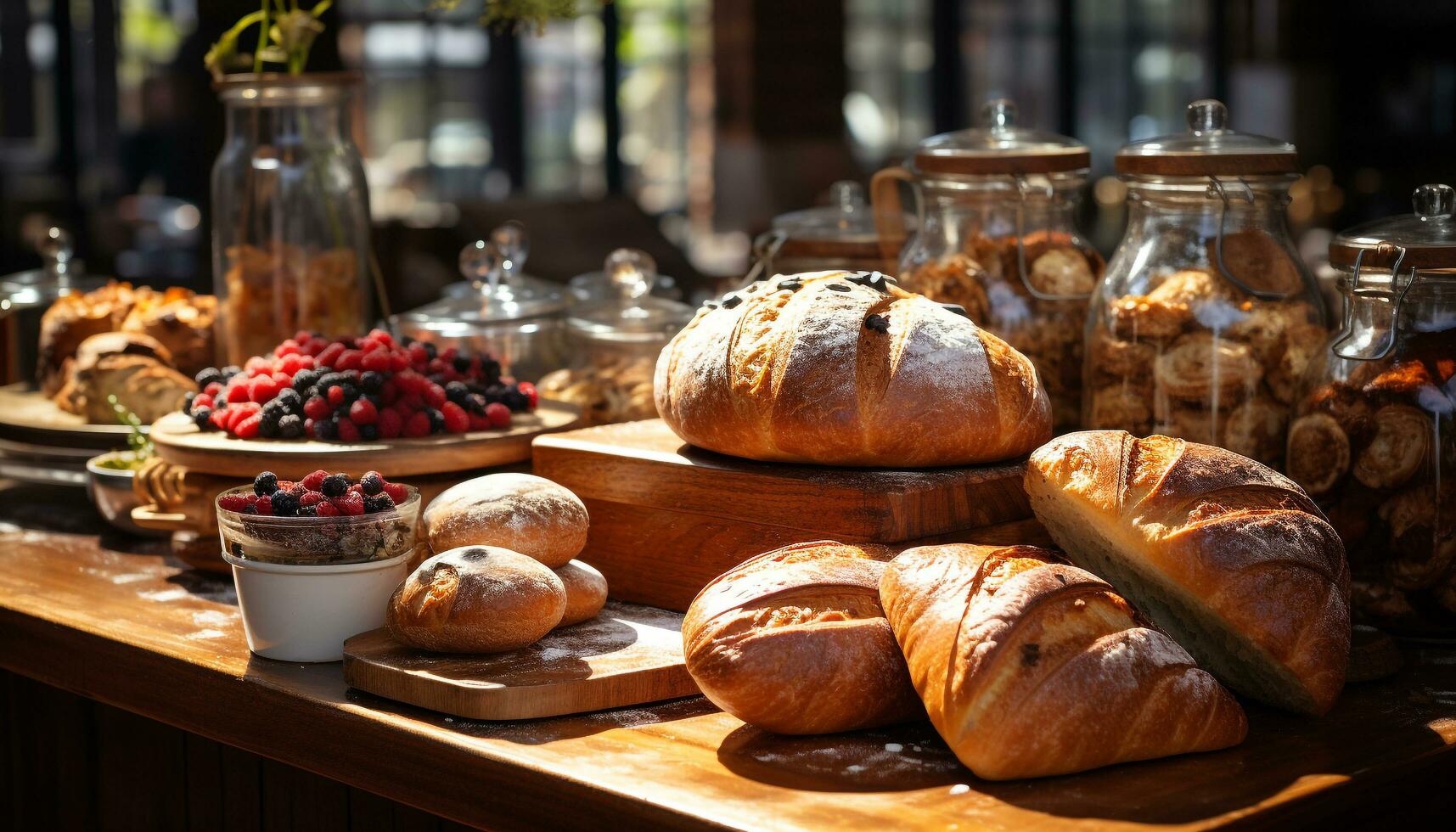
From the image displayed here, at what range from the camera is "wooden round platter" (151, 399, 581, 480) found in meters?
1.94

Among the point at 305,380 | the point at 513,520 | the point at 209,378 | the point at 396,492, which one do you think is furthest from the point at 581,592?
the point at 209,378

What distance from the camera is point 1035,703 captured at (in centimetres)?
123

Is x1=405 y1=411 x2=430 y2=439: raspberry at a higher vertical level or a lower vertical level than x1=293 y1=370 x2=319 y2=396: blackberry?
lower

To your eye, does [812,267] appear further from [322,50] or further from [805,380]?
[322,50]

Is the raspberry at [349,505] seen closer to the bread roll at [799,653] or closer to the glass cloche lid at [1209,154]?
the bread roll at [799,653]

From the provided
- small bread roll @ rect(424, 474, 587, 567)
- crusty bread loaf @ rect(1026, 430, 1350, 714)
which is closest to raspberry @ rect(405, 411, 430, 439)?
small bread roll @ rect(424, 474, 587, 567)

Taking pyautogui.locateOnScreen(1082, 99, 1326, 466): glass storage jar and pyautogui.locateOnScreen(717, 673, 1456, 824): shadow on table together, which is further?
pyautogui.locateOnScreen(1082, 99, 1326, 466): glass storage jar

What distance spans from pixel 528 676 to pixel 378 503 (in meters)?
Result: 0.27

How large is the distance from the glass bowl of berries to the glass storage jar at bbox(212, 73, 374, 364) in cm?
89

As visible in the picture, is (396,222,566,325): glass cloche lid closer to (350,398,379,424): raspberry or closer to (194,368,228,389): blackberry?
(194,368,228,389): blackberry

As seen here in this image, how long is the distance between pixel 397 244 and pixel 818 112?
344cm

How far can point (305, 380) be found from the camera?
2.02 meters

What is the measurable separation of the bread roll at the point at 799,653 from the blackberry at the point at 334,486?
1.45ft

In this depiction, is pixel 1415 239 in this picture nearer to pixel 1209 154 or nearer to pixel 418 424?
pixel 1209 154
